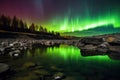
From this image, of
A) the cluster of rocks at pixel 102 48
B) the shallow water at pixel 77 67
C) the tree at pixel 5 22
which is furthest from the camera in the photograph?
the tree at pixel 5 22

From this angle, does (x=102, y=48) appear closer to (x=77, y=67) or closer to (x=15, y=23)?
(x=77, y=67)

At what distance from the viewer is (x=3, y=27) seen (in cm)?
6494

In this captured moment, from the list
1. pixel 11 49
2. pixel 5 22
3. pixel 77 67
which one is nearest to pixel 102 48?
pixel 77 67

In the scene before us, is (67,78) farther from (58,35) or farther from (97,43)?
(58,35)

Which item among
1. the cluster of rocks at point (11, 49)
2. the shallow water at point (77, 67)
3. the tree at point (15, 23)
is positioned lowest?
the shallow water at point (77, 67)

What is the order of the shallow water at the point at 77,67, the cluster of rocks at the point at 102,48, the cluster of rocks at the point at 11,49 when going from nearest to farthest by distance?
the shallow water at the point at 77,67 < the cluster of rocks at the point at 11,49 < the cluster of rocks at the point at 102,48

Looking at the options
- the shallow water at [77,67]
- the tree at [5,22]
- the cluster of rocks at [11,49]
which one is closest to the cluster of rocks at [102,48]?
the shallow water at [77,67]

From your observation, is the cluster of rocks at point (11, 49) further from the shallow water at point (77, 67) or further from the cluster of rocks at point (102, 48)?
the cluster of rocks at point (102, 48)

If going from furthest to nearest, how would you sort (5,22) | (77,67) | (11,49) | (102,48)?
1. (5,22)
2. (102,48)
3. (11,49)
4. (77,67)

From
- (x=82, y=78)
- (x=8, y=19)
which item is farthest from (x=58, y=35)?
(x=82, y=78)

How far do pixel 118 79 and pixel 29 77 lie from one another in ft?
16.3

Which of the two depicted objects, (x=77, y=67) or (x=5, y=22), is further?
(x=5, y=22)

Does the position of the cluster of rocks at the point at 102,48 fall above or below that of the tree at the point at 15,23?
below

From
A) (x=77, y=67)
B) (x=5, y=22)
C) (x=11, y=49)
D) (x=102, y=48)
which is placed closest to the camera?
(x=77, y=67)
